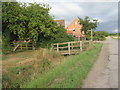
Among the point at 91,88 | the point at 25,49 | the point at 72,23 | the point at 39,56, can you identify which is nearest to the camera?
Result: the point at 91,88

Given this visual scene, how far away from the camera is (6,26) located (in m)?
14.3

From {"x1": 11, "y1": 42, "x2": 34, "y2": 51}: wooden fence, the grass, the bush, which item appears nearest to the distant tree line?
the bush

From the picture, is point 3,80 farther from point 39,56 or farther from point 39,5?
point 39,5

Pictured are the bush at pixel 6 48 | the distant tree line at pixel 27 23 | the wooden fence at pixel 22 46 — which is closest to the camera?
the distant tree line at pixel 27 23

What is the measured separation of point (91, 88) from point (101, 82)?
2.22 feet

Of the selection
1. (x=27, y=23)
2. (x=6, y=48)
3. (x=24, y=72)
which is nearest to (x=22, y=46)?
(x=6, y=48)

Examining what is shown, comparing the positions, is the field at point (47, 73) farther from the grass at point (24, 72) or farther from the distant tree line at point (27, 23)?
the distant tree line at point (27, 23)

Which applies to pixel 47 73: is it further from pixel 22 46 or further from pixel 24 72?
pixel 22 46

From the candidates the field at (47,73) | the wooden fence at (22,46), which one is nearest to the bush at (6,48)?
the wooden fence at (22,46)

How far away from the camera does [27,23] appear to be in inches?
565

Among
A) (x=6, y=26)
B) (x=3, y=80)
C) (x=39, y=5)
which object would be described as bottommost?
(x=3, y=80)

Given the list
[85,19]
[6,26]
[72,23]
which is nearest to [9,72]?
[6,26]

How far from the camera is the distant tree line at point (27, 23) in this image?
41.8 ft

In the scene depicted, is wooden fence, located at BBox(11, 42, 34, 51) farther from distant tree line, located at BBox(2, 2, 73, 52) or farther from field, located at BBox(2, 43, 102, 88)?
field, located at BBox(2, 43, 102, 88)
